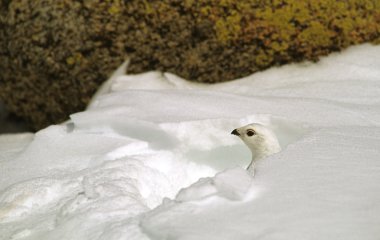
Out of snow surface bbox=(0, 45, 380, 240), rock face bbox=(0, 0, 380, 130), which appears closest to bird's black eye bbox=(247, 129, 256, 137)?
snow surface bbox=(0, 45, 380, 240)

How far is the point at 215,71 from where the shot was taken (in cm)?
462

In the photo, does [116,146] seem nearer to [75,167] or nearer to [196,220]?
[75,167]

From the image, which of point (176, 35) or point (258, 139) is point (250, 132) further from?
point (176, 35)

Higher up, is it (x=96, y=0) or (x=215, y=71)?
(x=96, y=0)

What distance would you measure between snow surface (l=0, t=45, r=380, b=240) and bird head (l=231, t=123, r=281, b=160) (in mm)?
153

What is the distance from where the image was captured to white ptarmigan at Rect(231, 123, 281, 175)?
10.9 ft

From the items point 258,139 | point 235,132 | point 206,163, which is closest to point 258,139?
point 258,139

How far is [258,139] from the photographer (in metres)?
3.32

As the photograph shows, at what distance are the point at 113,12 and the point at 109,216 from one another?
8.14 feet

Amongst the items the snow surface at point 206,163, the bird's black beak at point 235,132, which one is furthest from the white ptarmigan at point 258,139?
the snow surface at point 206,163

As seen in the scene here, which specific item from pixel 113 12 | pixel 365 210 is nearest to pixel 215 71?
pixel 113 12

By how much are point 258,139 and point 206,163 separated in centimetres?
33

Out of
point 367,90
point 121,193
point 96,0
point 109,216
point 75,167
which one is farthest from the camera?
point 96,0

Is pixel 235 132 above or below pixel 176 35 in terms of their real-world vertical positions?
below
